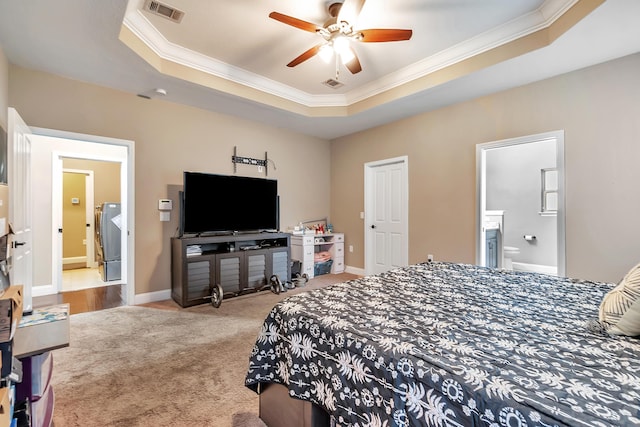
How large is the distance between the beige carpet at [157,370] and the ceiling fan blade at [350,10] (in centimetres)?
284

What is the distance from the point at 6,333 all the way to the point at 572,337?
1935mm

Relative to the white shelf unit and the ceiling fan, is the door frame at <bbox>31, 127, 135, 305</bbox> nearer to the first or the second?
the white shelf unit

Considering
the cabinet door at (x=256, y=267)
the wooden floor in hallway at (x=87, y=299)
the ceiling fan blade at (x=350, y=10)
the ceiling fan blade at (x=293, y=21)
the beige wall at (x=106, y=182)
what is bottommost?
the wooden floor in hallway at (x=87, y=299)

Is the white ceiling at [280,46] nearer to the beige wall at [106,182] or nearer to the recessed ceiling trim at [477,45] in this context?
the recessed ceiling trim at [477,45]

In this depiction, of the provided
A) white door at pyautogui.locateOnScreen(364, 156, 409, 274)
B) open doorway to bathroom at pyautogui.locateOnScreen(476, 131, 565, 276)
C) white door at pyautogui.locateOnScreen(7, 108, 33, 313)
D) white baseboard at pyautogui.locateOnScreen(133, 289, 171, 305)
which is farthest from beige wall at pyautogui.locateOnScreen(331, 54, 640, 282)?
white door at pyautogui.locateOnScreen(7, 108, 33, 313)

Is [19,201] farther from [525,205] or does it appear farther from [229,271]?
[525,205]

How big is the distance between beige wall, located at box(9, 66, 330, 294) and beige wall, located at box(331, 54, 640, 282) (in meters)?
2.26

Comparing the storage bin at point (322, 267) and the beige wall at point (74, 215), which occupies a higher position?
the beige wall at point (74, 215)

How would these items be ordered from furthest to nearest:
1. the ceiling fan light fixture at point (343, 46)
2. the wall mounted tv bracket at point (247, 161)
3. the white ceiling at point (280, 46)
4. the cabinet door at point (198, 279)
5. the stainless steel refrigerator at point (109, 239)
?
the stainless steel refrigerator at point (109, 239)
the wall mounted tv bracket at point (247, 161)
the cabinet door at point (198, 279)
the ceiling fan light fixture at point (343, 46)
the white ceiling at point (280, 46)

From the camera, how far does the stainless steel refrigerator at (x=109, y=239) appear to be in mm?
5176

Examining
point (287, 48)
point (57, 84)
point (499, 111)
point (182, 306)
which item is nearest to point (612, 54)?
point (499, 111)

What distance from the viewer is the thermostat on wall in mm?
3943

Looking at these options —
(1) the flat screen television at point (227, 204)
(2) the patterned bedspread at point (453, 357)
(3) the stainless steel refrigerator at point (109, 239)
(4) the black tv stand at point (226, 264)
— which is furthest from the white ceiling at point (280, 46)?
(3) the stainless steel refrigerator at point (109, 239)

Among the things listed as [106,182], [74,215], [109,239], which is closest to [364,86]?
[109,239]
